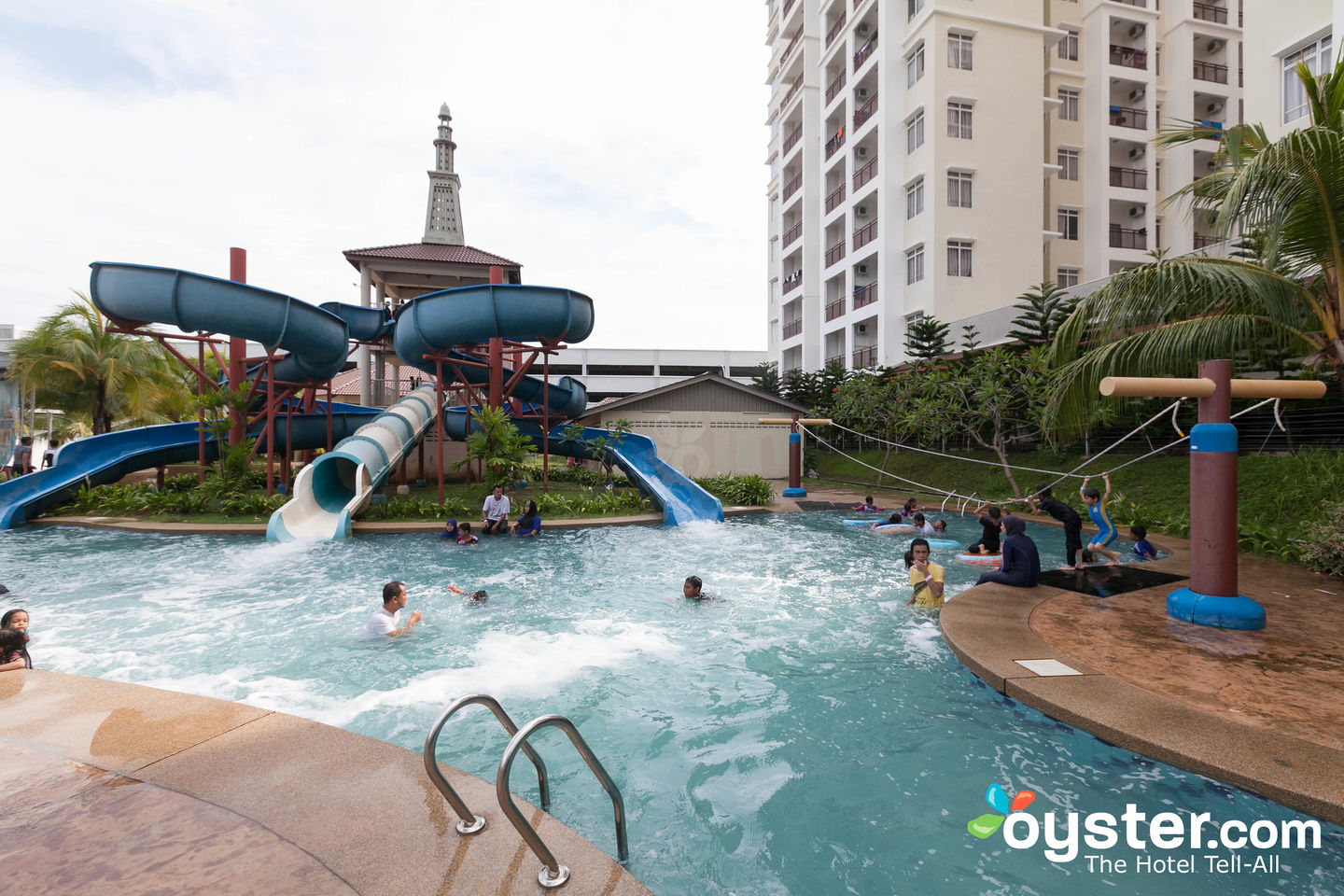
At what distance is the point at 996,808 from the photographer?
389 cm

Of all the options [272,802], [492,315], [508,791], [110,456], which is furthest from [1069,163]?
[110,456]

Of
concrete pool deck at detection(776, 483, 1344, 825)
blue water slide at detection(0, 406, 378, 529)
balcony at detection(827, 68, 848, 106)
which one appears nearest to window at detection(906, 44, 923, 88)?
balcony at detection(827, 68, 848, 106)

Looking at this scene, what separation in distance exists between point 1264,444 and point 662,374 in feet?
147

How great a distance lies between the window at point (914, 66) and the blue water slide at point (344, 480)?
2706 centimetres

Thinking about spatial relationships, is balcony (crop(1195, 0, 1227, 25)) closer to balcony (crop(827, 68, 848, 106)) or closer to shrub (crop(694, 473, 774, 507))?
balcony (crop(827, 68, 848, 106))

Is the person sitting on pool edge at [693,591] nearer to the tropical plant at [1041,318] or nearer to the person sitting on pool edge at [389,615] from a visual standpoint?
the person sitting on pool edge at [389,615]

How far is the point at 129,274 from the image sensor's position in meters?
14.1

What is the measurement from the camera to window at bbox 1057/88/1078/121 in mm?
31422

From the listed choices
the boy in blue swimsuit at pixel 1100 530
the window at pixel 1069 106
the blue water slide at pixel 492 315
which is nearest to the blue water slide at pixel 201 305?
the blue water slide at pixel 492 315

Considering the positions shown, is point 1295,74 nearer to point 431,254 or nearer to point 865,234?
point 865,234

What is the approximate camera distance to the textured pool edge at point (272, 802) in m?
2.55

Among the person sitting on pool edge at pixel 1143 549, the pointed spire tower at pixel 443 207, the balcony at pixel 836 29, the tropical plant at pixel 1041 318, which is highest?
the balcony at pixel 836 29

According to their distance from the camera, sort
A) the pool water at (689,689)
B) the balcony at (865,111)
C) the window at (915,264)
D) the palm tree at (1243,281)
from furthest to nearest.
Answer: the balcony at (865,111) < the window at (915,264) < the palm tree at (1243,281) < the pool water at (689,689)

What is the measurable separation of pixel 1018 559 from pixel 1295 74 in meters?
20.1
